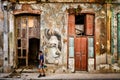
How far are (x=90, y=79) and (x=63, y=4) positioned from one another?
16.0 feet

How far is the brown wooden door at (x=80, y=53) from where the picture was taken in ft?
53.1

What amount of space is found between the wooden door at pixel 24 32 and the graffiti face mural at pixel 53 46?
31.4 inches

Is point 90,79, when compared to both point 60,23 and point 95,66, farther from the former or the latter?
point 60,23

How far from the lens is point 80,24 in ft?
53.7

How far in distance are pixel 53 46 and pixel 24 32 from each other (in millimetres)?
2025

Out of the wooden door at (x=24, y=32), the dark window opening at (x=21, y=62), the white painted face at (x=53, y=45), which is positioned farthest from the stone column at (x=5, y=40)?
the white painted face at (x=53, y=45)

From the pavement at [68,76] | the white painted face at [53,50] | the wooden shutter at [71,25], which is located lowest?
the pavement at [68,76]

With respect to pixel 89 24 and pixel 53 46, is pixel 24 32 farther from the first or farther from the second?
pixel 89 24

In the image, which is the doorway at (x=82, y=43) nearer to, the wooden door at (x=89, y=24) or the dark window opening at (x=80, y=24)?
the wooden door at (x=89, y=24)

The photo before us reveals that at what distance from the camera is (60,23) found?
52.7 feet

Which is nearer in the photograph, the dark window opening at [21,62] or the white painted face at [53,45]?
the white painted face at [53,45]

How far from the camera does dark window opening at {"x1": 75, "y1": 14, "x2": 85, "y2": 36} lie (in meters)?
16.3

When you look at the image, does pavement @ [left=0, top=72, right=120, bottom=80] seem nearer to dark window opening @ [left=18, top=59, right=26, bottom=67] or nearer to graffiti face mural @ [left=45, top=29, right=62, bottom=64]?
graffiti face mural @ [left=45, top=29, right=62, bottom=64]

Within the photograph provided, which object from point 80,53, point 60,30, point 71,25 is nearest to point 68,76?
point 80,53
